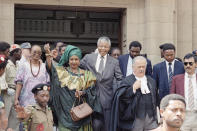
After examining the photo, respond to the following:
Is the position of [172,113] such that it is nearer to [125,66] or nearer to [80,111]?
[80,111]

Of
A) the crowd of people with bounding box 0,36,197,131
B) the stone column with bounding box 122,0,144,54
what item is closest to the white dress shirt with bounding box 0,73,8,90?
the crowd of people with bounding box 0,36,197,131

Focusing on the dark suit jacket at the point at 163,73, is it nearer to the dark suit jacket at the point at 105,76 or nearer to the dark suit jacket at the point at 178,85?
the dark suit jacket at the point at 178,85

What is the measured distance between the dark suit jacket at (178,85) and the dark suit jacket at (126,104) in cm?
72

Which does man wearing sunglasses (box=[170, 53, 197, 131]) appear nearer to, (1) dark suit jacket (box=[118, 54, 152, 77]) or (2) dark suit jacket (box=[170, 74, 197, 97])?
(2) dark suit jacket (box=[170, 74, 197, 97])

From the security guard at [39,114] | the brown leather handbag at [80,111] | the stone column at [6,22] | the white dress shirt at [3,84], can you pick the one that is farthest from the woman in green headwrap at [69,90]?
the stone column at [6,22]

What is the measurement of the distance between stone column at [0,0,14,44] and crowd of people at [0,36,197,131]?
9.42 feet

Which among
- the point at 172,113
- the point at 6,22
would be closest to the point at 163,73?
the point at 172,113

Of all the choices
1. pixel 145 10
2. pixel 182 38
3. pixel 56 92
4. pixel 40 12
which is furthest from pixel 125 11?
pixel 56 92

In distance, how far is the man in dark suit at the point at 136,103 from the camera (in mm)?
8703

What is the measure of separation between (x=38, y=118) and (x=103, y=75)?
1689mm

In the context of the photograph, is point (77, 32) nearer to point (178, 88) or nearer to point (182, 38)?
point (182, 38)

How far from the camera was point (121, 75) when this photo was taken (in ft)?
30.7

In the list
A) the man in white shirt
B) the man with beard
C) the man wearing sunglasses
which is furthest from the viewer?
the man in white shirt

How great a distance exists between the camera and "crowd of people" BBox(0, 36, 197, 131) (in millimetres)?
8570
